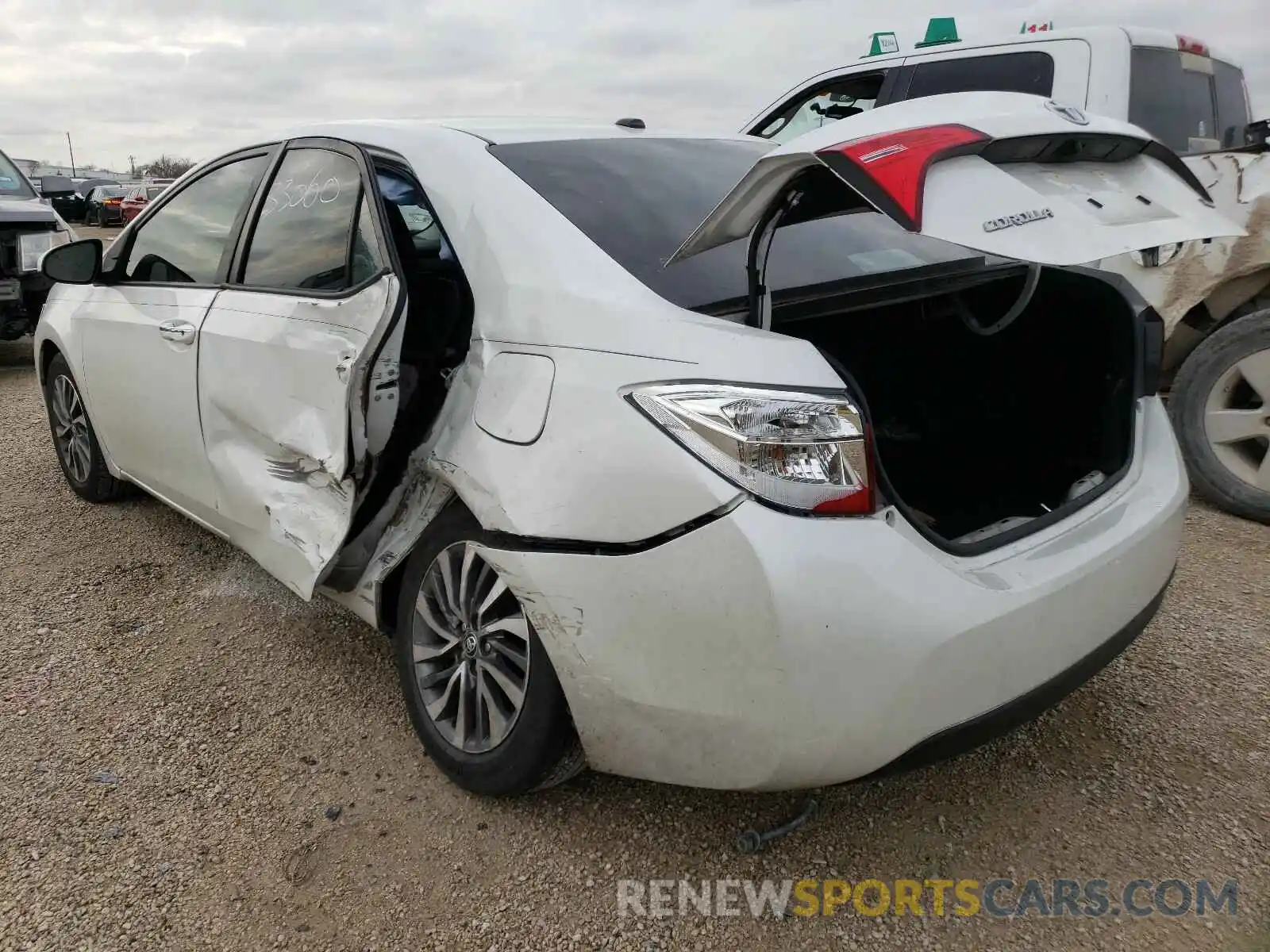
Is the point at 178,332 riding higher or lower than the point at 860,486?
higher

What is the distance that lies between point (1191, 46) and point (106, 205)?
94.5 feet

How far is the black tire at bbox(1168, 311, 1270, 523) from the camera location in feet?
12.5

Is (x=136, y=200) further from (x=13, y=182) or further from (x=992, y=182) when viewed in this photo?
(x=992, y=182)

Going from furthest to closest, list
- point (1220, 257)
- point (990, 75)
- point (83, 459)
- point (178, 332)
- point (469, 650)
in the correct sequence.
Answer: point (990, 75), point (83, 459), point (1220, 257), point (178, 332), point (469, 650)

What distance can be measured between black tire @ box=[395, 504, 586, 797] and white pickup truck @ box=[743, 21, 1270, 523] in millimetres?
2108

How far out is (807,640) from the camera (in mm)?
1598

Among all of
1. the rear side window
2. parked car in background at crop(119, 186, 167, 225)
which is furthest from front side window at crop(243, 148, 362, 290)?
parked car in background at crop(119, 186, 167, 225)

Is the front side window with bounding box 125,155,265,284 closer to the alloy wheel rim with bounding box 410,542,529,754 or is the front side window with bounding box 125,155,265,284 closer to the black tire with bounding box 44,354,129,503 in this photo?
the black tire with bounding box 44,354,129,503

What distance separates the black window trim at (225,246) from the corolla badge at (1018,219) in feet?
7.65

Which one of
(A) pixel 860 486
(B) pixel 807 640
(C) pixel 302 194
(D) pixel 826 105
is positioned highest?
(D) pixel 826 105

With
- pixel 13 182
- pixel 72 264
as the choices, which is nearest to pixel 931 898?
pixel 72 264

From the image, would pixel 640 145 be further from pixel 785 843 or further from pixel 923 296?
pixel 785 843

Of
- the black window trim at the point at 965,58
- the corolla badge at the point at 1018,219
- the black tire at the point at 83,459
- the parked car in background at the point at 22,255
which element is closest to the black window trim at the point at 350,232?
the corolla badge at the point at 1018,219

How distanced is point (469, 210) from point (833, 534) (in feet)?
3.81
